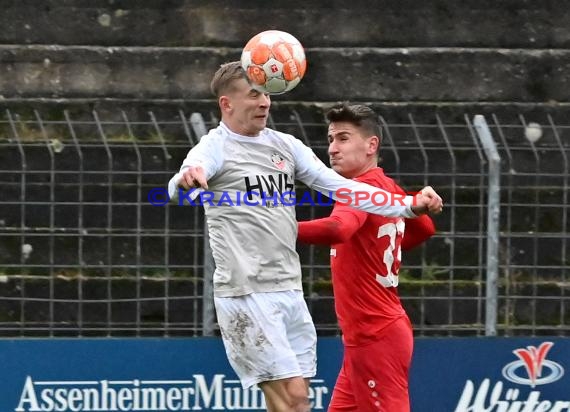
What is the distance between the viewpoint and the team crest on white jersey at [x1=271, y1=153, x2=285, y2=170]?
232 inches

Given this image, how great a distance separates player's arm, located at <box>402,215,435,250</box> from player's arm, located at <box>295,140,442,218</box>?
449mm

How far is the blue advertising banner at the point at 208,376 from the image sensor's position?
23.7 ft

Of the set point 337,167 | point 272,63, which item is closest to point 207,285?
point 337,167

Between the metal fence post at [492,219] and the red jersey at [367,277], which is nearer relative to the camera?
the red jersey at [367,277]

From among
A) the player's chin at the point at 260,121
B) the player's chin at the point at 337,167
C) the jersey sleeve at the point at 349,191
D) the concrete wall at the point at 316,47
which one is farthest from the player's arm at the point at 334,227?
the concrete wall at the point at 316,47

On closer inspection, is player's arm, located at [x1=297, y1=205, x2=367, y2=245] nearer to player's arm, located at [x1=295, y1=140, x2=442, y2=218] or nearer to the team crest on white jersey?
player's arm, located at [x1=295, y1=140, x2=442, y2=218]

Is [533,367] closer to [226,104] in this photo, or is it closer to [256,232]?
[256,232]

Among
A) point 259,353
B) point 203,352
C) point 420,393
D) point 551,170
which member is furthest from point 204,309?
point 551,170

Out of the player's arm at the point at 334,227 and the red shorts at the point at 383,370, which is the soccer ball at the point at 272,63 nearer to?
the player's arm at the point at 334,227

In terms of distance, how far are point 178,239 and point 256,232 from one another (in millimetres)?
2168

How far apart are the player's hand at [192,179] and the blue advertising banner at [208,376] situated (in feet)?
7.10

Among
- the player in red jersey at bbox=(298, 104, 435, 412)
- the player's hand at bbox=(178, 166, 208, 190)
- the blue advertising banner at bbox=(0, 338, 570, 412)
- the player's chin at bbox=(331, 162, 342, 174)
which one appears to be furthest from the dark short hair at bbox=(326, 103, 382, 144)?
the blue advertising banner at bbox=(0, 338, 570, 412)

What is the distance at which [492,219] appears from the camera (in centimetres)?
747

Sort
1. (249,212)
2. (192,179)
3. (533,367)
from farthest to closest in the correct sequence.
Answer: (533,367)
(249,212)
(192,179)
